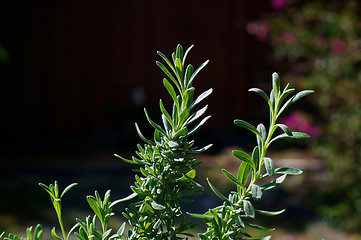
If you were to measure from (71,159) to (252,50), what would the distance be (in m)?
3.30

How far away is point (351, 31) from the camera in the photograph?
4.36 meters

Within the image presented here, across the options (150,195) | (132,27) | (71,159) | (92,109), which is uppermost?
(132,27)

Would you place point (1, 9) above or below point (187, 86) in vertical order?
above

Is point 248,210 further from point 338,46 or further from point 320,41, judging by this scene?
point 320,41

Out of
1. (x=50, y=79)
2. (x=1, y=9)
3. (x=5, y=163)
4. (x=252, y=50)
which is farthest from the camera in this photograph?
(x=252, y=50)

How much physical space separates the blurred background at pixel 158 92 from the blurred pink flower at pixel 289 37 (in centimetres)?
1

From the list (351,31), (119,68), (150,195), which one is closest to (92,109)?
(119,68)

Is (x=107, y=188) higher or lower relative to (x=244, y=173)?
higher

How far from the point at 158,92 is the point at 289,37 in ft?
10.3

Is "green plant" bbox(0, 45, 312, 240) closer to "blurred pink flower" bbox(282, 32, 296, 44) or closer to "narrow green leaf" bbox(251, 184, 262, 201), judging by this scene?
"narrow green leaf" bbox(251, 184, 262, 201)

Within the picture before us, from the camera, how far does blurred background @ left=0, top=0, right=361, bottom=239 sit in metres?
4.32

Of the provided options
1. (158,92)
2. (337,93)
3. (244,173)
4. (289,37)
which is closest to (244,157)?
(244,173)

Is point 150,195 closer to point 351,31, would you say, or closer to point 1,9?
point 351,31

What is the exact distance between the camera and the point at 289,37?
4.75 meters
